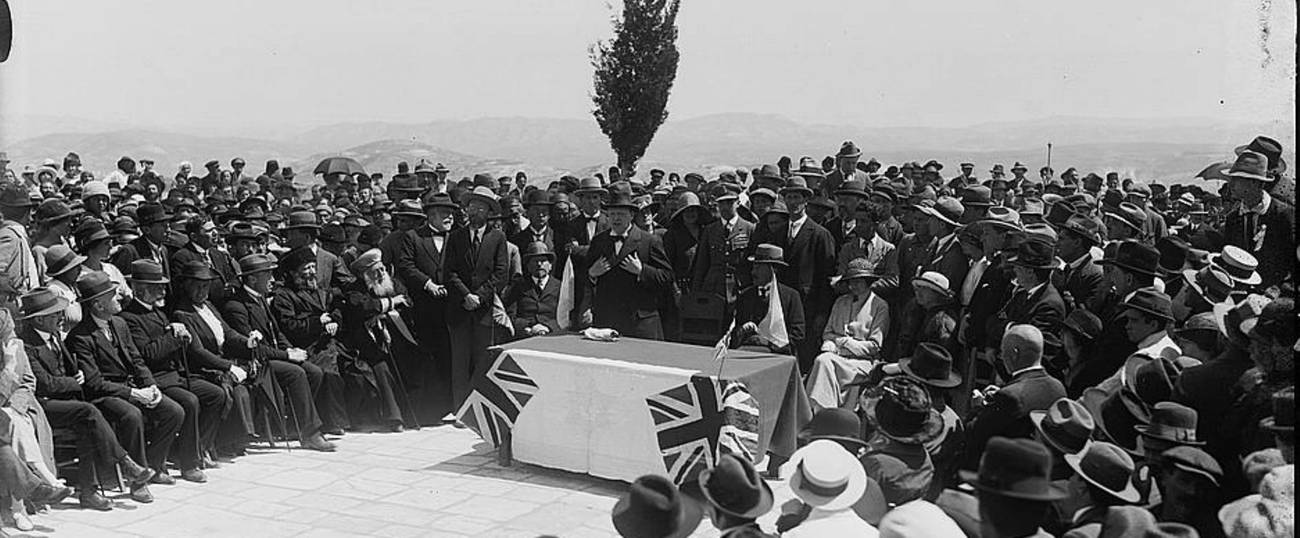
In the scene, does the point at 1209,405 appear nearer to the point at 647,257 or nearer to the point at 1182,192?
the point at 647,257

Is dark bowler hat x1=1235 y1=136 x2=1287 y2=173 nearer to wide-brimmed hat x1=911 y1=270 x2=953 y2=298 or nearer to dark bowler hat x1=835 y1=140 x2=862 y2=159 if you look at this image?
wide-brimmed hat x1=911 y1=270 x2=953 y2=298

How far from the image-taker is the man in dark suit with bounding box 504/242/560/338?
898 cm

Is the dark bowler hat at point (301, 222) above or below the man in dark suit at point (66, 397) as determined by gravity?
above

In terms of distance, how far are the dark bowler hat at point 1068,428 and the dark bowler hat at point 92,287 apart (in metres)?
5.53

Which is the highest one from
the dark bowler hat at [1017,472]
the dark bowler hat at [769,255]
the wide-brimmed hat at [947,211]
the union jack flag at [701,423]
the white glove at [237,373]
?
the wide-brimmed hat at [947,211]

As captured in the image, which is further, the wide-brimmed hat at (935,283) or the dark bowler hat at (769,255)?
the dark bowler hat at (769,255)

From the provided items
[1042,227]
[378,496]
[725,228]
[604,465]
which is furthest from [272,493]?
[1042,227]

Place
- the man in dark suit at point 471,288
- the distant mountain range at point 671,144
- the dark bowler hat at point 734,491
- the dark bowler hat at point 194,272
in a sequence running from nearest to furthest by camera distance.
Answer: the dark bowler hat at point 734,491 < the dark bowler hat at point 194,272 < the man in dark suit at point 471,288 < the distant mountain range at point 671,144

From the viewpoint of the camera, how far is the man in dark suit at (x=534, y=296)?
29.5ft

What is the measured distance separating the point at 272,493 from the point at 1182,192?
15.0m

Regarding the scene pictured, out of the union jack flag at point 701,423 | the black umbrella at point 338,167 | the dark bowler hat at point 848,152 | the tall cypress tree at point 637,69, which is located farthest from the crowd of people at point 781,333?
the tall cypress tree at point 637,69

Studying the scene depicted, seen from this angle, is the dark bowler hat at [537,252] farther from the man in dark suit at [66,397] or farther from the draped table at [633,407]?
the man in dark suit at [66,397]

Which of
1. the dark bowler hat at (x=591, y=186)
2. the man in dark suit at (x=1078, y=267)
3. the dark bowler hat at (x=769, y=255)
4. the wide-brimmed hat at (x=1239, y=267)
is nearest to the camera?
the wide-brimmed hat at (x=1239, y=267)

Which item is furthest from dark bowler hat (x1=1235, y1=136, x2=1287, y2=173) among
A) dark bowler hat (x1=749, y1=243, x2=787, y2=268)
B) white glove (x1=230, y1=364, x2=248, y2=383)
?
white glove (x1=230, y1=364, x2=248, y2=383)
